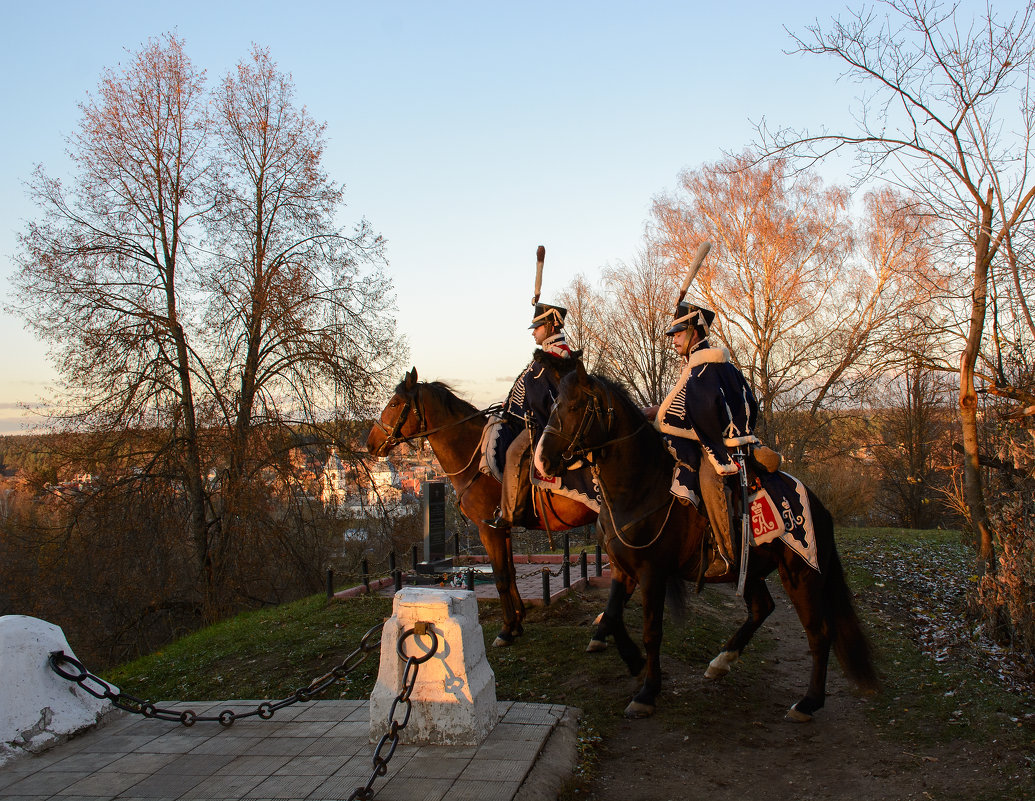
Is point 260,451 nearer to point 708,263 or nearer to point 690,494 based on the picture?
point 690,494

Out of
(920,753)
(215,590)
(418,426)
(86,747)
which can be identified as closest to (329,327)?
(215,590)

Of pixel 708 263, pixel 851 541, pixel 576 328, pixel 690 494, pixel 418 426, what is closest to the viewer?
pixel 690 494

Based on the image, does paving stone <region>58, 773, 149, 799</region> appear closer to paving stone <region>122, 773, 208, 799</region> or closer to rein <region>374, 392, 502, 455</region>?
paving stone <region>122, 773, 208, 799</region>

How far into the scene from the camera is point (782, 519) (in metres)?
5.62

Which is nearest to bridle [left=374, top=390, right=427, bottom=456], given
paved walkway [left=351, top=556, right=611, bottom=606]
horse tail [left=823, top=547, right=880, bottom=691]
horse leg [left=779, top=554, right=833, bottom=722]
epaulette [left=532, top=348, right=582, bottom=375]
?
epaulette [left=532, top=348, right=582, bottom=375]

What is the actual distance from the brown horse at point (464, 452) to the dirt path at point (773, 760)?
2006 mm

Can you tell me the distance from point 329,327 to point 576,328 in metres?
15.9

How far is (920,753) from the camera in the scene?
16.3ft

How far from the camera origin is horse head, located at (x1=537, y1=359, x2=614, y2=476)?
18.0ft

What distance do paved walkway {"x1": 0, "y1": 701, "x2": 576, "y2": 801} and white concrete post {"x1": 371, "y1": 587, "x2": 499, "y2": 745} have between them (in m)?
0.11

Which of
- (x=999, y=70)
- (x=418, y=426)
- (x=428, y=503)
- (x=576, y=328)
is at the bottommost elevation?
(x=428, y=503)

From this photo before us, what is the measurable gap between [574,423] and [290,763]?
3.00 meters

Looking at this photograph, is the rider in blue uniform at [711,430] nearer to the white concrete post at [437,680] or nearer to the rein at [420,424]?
the white concrete post at [437,680]

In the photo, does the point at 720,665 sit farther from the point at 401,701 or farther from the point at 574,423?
the point at 401,701
